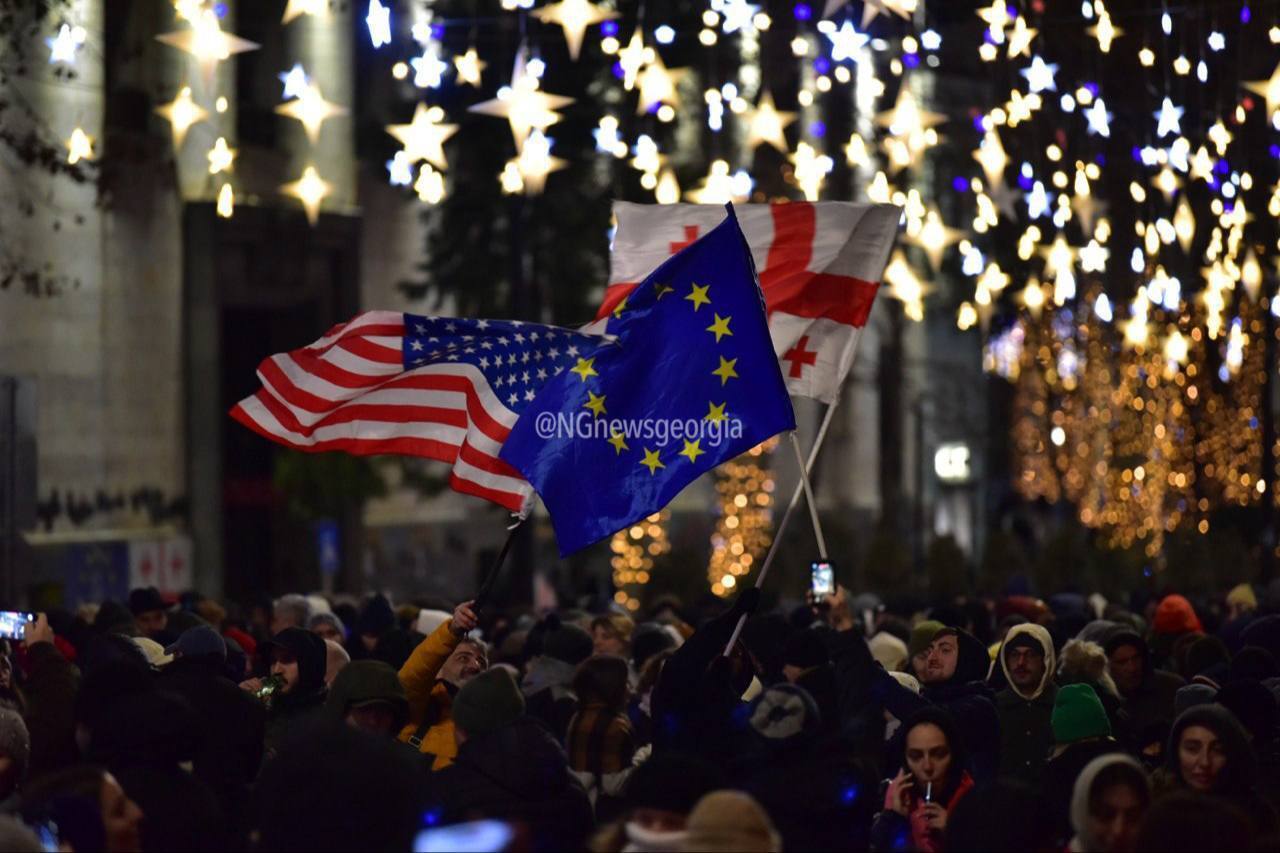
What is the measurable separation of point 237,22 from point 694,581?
35.8 feet

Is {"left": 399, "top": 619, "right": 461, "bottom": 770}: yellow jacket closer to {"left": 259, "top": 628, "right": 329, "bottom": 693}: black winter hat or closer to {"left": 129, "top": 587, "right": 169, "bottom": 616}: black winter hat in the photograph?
{"left": 259, "top": 628, "right": 329, "bottom": 693}: black winter hat

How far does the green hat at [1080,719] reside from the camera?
28.5ft

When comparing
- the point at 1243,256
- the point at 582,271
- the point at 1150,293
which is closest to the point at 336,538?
the point at 582,271

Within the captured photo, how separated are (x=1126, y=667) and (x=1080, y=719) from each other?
9.02ft

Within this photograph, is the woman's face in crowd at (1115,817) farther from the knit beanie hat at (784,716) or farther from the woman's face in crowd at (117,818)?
the woman's face in crowd at (117,818)

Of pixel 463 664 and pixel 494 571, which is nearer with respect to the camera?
pixel 494 571

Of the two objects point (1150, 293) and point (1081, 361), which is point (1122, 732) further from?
point (1081, 361)

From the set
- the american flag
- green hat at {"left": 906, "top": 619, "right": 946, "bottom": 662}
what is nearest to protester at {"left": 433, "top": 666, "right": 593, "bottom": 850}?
the american flag

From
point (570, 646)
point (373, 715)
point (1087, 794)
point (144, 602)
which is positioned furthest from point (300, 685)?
point (144, 602)

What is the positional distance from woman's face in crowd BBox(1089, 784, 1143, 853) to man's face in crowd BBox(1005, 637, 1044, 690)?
320cm

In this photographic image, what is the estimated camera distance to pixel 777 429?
9.92m

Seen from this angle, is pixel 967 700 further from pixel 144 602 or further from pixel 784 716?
pixel 144 602

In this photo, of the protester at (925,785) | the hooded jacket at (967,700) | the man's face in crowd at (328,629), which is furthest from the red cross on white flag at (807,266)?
the protester at (925,785)

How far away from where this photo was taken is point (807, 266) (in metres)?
11.5
